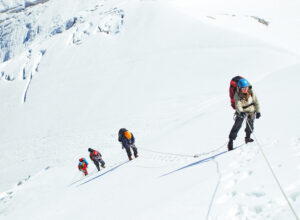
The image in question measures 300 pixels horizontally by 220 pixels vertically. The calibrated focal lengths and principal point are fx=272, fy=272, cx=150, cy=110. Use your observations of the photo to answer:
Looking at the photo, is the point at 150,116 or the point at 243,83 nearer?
the point at 243,83

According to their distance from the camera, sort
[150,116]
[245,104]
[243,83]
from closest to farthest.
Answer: [243,83], [245,104], [150,116]

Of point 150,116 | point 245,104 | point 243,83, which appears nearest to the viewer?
point 243,83

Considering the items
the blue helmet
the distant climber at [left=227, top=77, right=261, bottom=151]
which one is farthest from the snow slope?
the blue helmet

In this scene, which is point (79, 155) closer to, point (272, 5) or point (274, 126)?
point (274, 126)

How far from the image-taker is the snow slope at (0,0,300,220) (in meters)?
4.97

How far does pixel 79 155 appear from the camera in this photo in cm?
2117

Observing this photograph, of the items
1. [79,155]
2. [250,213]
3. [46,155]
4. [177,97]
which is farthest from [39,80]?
[250,213]

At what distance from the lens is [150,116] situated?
73.9ft

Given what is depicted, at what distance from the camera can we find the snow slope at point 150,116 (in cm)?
497

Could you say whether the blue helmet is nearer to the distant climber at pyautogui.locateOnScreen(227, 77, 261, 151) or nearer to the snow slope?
the distant climber at pyautogui.locateOnScreen(227, 77, 261, 151)

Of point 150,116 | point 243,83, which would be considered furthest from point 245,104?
point 150,116

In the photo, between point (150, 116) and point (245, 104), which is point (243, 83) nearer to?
point (245, 104)

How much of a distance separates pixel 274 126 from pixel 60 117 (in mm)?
24413

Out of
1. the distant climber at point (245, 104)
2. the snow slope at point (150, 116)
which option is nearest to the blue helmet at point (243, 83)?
the distant climber at point (245, 104)
